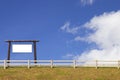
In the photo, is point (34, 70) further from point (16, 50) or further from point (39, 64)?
point (16, 50)

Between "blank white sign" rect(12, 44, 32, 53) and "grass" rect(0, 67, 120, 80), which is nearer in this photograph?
"grass" rect(0, 67, 120, 80)

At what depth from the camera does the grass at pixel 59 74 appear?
4274 centimetres

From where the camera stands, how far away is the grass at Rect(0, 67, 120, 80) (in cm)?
4274

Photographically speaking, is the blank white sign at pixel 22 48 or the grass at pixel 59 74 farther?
the blank white sign at pixel 22 48

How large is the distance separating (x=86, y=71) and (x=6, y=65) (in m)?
10.7

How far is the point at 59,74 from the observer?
44.2 m

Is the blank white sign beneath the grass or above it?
above

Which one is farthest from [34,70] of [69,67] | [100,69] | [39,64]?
[100,69]

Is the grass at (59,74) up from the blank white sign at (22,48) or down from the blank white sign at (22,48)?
down

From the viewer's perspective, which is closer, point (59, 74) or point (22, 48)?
point (59, 74)

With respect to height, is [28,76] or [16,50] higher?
[16,50]

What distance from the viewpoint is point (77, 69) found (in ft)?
153

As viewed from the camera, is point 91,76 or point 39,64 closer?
point 91,76

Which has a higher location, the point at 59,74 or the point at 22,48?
the point at 22,48
